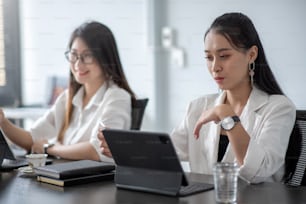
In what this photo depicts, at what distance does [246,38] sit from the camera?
188 cm

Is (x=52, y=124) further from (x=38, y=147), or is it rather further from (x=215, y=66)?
(x=215, y=66)

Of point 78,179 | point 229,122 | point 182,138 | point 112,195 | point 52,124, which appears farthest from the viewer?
point 52,124

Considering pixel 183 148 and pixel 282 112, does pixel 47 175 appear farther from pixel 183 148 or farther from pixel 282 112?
pixel 282 112

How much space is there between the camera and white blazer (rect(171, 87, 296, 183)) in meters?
1.65

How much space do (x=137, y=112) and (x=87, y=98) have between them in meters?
0.27

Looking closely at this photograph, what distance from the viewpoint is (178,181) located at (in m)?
1.37

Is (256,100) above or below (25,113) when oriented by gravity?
above

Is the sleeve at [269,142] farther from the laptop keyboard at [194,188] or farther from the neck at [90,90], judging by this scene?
the neck at [90,90]

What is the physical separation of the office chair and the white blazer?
0.09ft

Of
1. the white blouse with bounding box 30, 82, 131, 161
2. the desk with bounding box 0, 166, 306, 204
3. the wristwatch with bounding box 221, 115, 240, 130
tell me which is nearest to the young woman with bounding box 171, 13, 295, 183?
the wristwatch with bounding box 221, 115, 240, 130

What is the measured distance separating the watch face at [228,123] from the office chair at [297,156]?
26 centimetres

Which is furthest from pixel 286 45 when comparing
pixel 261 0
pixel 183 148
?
pixel 183 148

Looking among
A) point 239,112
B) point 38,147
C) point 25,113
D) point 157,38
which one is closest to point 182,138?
point 239,112

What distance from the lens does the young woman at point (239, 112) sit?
1.68 metres
